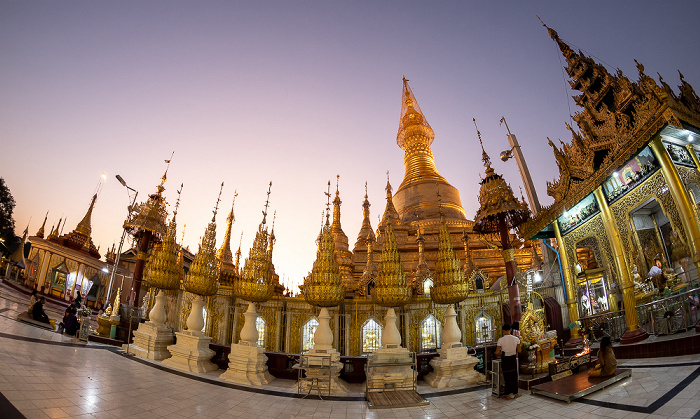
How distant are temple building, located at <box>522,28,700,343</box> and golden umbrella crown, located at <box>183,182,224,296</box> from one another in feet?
41.3

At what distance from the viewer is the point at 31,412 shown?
391 cm

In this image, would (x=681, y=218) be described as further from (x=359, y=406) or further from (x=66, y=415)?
(x=66, y=415)

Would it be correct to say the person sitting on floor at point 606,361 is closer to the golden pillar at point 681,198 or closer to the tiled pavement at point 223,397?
the tiled pavement at point 223,397

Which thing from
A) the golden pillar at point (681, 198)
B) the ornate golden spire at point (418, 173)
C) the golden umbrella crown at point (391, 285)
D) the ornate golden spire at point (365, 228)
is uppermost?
the ornate golden spire at point (418, 173)

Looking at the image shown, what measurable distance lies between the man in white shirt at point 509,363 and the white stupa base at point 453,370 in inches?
70.9

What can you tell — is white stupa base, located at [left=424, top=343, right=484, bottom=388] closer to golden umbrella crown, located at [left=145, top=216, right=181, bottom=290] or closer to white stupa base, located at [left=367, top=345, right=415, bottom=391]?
white stupa base, located at [left=367, top=345, right=415, bottom=391]

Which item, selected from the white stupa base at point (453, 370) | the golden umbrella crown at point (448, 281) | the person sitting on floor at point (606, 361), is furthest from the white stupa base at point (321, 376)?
the person sitting on floor at point (606, 361)

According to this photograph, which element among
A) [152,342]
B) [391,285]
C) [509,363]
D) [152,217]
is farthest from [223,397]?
[152,217]

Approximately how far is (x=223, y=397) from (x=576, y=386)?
6789 millimetres

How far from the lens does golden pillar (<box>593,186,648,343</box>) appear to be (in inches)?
365

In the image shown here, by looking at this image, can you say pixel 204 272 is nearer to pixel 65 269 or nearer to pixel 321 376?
pixel 321 376

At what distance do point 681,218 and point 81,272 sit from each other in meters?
35.9

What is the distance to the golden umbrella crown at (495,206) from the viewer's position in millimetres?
11891

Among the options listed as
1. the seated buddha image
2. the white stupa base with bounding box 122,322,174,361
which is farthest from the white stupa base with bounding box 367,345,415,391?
the white stupa base with bounding box 122,322,174,361
